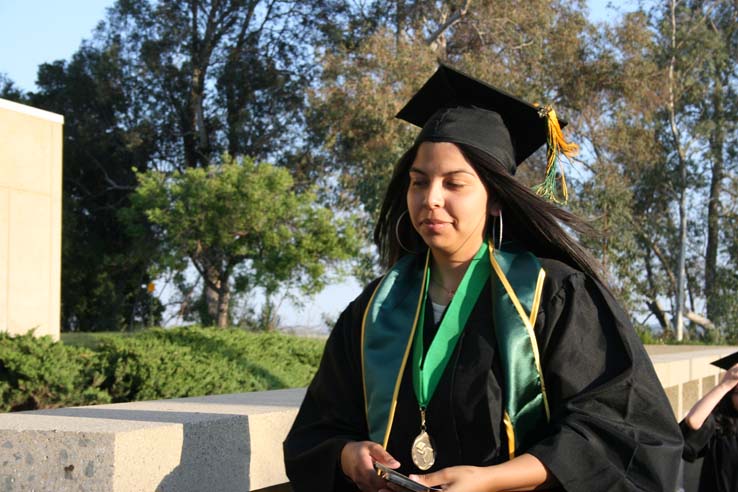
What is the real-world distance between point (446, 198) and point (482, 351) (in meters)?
0.40

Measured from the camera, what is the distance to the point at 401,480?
214 cm

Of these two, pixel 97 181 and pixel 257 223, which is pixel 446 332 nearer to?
pixel 257 223

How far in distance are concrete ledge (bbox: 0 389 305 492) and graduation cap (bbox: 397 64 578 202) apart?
41.6 inches

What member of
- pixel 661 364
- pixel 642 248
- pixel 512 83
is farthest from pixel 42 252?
pixel 642 248

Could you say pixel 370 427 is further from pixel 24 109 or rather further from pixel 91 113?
pixel 91 113

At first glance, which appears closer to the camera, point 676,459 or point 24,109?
point 676,459

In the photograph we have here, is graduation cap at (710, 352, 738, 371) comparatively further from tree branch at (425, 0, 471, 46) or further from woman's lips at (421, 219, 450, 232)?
tree branch at (425, 0, 471, 46)

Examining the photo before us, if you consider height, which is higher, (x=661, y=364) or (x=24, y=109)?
(x=24, y=109)

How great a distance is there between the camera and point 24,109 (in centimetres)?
1097

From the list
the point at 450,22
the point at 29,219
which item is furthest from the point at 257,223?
the point at 29,219

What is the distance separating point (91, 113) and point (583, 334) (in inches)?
1213

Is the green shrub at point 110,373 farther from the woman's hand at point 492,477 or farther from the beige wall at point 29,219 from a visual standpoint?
the woman's hand at point 492,477

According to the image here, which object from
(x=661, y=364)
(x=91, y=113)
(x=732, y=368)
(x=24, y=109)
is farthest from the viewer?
(x=91, y=113)

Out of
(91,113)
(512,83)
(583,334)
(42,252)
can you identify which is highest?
(91,113)
